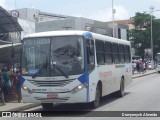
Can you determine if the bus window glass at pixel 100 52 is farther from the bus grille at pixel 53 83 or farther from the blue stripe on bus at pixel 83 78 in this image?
the bus grille at pixel 53 83

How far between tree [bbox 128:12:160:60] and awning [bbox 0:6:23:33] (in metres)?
54.0

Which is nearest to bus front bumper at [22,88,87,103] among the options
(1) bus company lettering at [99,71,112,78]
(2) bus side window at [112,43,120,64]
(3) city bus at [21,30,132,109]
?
(3) city bus at [21,30,132,109]

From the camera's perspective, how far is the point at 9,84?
17375 millimetres

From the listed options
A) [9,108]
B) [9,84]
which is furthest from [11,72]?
[9,108]

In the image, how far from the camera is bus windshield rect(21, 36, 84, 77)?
13.1m

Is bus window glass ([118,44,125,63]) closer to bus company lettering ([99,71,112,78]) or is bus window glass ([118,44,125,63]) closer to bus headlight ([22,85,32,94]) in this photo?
bus company lettering ([99,71,112,78])

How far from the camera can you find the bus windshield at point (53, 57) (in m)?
13.1

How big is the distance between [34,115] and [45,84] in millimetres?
1133

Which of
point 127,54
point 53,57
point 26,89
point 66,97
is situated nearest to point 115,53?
point 127,54

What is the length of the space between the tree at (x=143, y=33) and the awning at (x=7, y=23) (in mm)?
53991

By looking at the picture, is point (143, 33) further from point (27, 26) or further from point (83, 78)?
point (83, 78)

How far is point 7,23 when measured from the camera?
23625 mm

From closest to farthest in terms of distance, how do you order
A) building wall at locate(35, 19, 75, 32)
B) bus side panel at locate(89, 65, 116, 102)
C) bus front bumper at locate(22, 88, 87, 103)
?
1. bus front bumper at locate(22, 88, 87, 103)
2. bus side panel at locate(89, 65, 116, 102)
3. building wall at locate(35, 19, 75, 32)

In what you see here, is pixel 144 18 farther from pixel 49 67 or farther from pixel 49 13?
pixel 49 67
